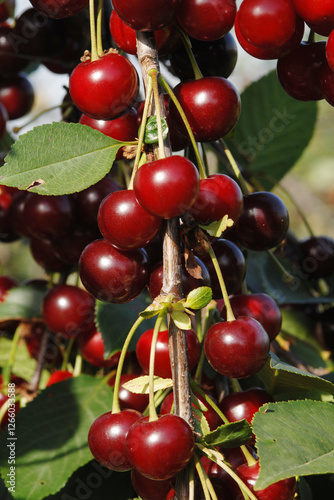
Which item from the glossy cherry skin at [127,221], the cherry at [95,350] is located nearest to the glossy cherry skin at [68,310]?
the cherry at [95,350]

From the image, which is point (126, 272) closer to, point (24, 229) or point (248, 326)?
point (248, 326)

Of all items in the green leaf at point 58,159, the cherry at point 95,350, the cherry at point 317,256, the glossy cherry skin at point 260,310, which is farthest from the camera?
the cherry at point 317,256

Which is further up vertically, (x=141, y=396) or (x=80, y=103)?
(x=80, y=103)

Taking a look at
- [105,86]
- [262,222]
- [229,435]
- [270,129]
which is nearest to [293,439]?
[229,435]

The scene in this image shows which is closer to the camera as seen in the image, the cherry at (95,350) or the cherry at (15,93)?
the cherry at (95,350)

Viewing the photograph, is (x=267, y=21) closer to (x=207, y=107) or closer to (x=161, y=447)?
(x=207, y=107)

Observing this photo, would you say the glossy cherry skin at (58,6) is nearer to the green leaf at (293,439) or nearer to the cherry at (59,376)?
the green leaf at (293,439)

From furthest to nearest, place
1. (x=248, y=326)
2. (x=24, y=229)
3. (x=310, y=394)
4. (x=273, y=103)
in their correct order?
(x=273, y=103) → (x=24, y=229) → (x=310, y=394) → (x=248, y=326)

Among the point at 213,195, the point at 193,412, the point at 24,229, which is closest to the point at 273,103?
the point at 24,229
